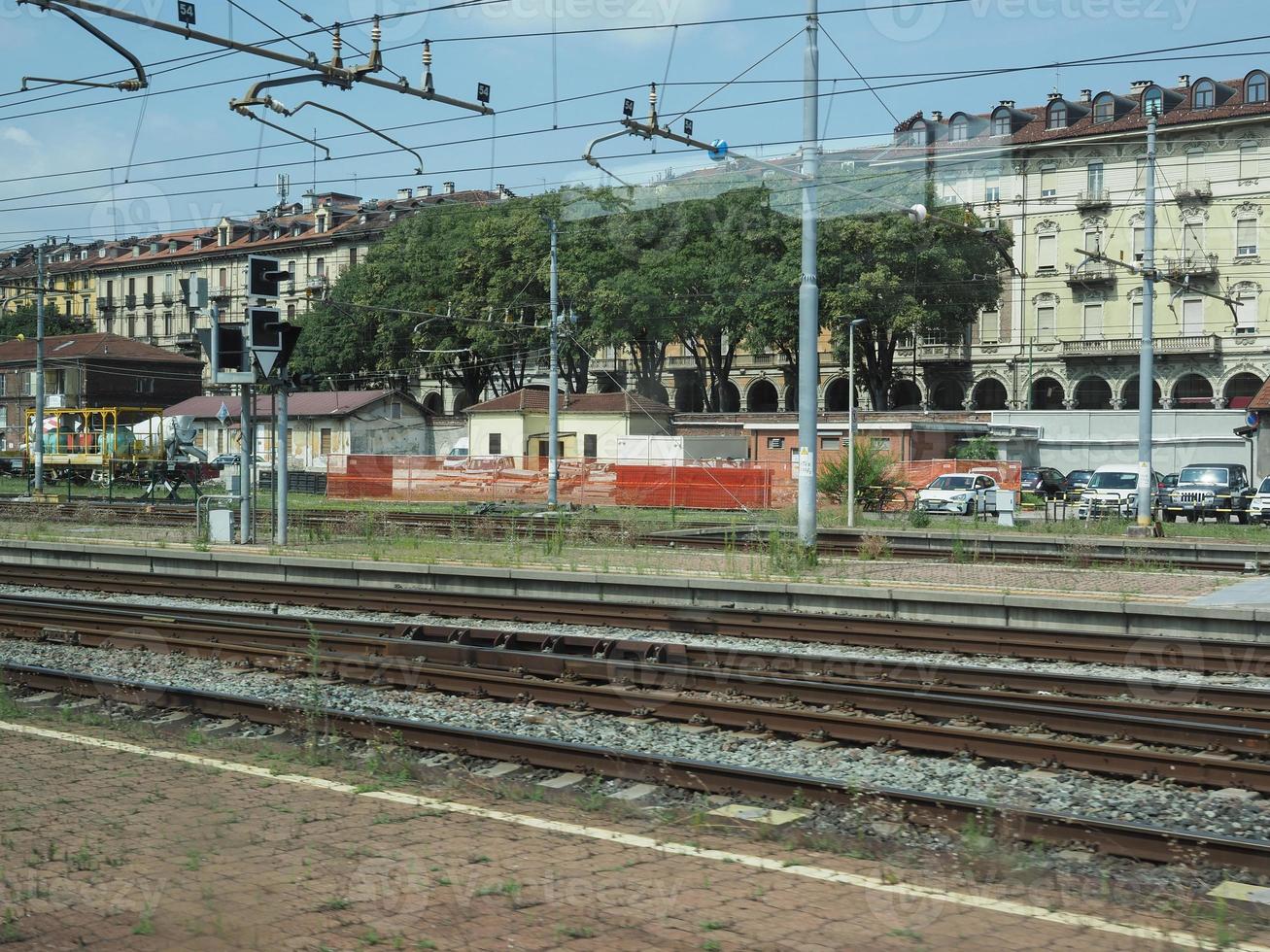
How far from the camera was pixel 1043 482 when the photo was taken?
5059 cm

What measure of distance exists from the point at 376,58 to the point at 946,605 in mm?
9552

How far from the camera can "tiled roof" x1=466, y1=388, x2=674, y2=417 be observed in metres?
61.2

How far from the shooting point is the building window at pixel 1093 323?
6981 centimetres

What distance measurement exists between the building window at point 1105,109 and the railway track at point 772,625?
6336cm

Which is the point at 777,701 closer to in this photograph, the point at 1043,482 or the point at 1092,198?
the point at 1043,482

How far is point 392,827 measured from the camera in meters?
7.05

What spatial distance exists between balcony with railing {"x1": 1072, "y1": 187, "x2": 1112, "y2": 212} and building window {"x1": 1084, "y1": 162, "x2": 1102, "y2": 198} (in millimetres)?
150

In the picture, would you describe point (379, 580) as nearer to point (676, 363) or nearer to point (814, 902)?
point (814, 902)

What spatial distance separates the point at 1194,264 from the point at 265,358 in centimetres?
5541

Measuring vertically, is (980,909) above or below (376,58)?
below

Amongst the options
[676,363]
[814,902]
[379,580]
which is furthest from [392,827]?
[676,363]

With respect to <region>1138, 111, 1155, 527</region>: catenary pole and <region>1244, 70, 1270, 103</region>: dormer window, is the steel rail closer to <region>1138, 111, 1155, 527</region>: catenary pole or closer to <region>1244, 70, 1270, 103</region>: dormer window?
<region>1138, 111, 1155, 527</region>: catenary pole

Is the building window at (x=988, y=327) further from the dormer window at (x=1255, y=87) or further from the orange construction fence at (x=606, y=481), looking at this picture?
the orange construction fence at (x=606, y=481)

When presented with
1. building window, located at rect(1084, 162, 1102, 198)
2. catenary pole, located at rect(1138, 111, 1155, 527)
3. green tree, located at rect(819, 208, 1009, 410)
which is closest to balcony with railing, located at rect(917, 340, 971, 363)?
green tree, located at rect(819, 208, 1009, 410)
